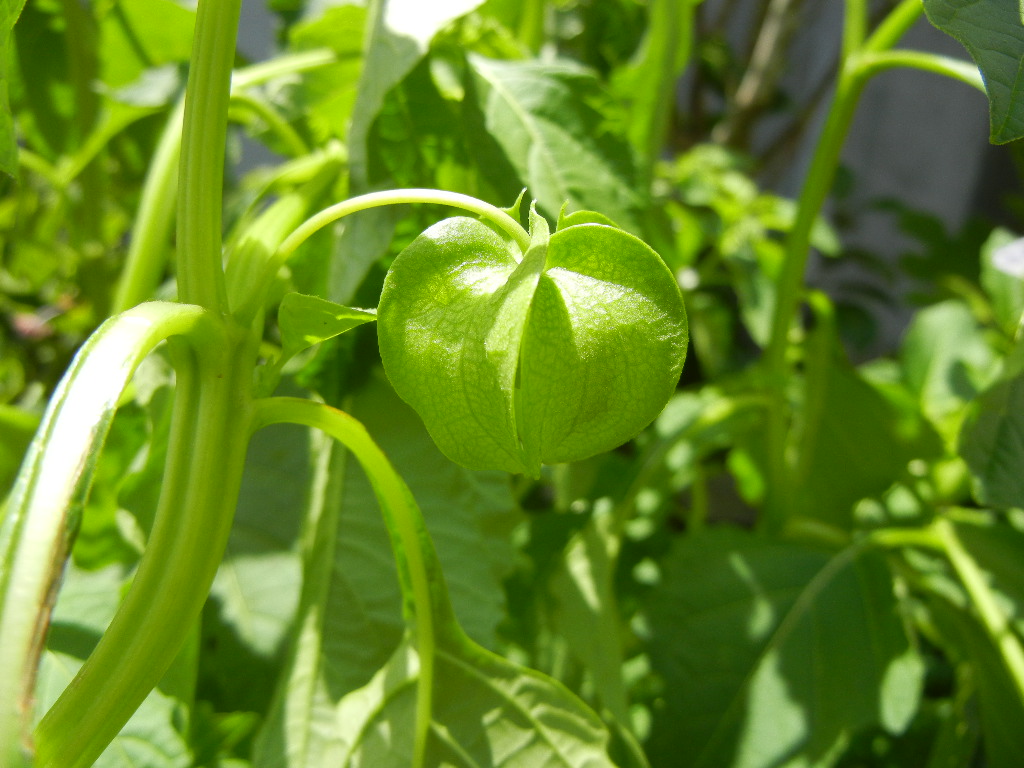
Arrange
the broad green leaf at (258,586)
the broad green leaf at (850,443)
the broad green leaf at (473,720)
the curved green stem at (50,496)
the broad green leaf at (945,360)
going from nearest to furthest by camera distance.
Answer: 1. the curved green stem at (50,496)
2. the broad green leaf at (473,720)
3. the broad green leaf at (258,586)
4. the broad green leaf at (850,443)
5. the broad green leaf at (945,360)

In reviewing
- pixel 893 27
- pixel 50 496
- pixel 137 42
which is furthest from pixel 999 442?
pixel 137 42

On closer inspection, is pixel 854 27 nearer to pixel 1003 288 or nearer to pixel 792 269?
pixel 792 269

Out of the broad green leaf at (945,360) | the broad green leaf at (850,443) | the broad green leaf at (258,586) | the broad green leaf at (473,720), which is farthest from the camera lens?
the broad green leaf at (945,360)

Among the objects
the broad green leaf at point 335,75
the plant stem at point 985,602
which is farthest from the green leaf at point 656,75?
the plant stem at point 985,602

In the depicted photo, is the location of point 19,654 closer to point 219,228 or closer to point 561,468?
point 219,228

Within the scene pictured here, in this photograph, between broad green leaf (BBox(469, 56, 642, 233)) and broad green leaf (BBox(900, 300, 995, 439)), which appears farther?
broad green leaf (BBox(900, 300, 995, 439))

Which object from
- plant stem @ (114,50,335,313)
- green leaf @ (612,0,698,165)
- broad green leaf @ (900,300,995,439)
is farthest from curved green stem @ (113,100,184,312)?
broad green leaf @ (900,300,995,439)

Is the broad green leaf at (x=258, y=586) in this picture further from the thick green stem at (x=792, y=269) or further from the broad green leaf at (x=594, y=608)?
the thick green stem at (x=792, y=269)

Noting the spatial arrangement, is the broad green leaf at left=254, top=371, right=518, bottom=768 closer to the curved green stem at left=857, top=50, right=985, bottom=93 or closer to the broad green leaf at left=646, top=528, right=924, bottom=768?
the broad green leaf at left=646, top=528, right=924, bottom=768
